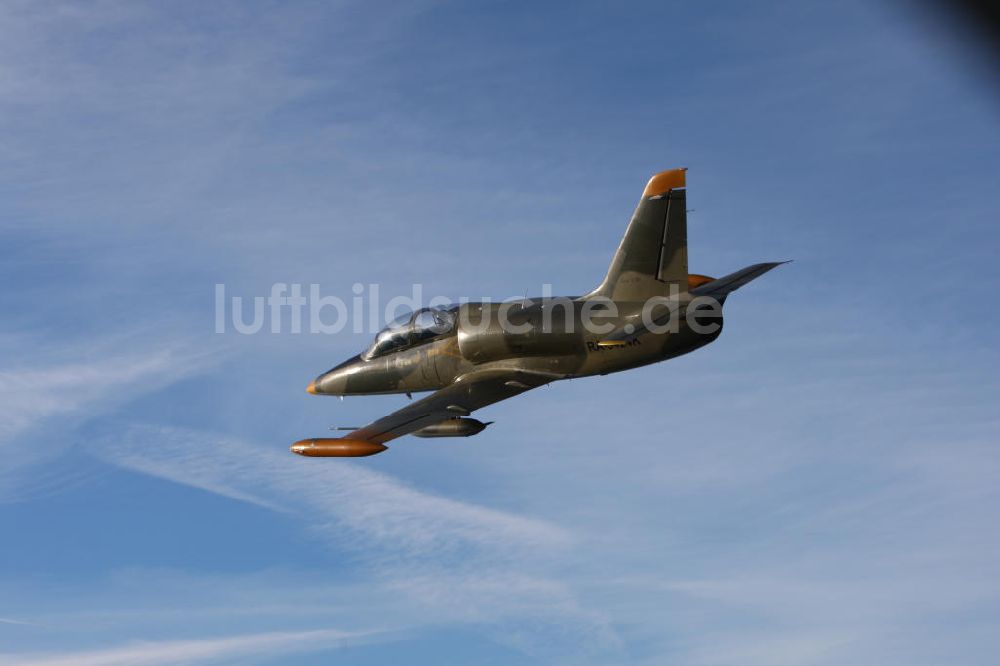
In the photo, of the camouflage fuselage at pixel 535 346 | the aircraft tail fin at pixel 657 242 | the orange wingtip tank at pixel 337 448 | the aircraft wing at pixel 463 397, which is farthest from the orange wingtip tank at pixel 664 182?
the orange wingtip tank at pixel 337 448

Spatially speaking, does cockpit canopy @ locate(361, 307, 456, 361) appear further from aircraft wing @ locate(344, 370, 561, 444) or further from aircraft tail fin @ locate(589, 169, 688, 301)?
aircraft tail fin @ locate(589, 169, 688, 301)

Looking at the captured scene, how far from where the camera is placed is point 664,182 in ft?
107

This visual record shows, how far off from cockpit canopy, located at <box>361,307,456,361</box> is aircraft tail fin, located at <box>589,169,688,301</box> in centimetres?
687

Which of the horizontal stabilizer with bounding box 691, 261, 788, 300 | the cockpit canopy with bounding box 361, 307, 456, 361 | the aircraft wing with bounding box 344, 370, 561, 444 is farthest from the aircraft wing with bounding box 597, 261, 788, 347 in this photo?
the cockpit canopy with bounding box 361, 307, 456, 361

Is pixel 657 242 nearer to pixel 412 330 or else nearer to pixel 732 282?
pixel 732 282

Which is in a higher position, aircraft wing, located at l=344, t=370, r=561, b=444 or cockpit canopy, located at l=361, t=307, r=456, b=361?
cockpit canopy, located at l=361, t=307, r=456, b=361

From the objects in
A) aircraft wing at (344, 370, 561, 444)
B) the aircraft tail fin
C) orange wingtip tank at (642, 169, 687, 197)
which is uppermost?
orange wingtip tank at (642, 169, 687, 197)

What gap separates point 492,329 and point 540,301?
2.01 meters

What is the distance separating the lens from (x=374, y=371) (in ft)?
123

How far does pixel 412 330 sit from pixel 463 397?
458 centimetres

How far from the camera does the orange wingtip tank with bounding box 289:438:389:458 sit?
27.1m

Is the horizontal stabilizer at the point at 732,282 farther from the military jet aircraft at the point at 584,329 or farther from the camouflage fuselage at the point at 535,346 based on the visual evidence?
the camouflage fuselage at the point at 535,346

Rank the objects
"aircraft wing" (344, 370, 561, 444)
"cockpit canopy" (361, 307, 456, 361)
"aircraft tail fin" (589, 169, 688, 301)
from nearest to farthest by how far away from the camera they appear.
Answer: "aircraft wing" (344, 370, 561, 444) < "aircraft tail fin" (589, 169, 688, 301) < "cockpit canopy" (361, 307, 456, 361)

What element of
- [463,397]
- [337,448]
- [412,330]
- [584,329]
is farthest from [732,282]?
[337,448]
